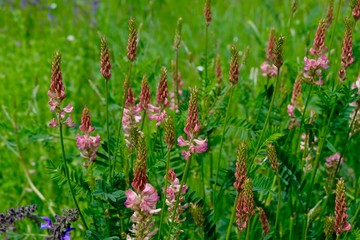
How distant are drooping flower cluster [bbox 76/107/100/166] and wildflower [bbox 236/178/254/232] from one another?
1.48 feet

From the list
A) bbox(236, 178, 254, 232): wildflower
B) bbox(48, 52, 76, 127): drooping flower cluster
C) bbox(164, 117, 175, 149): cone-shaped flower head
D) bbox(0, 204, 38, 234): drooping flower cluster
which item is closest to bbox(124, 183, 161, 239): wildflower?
bbox(164, 117, 175, 149): cone-shaped flower head

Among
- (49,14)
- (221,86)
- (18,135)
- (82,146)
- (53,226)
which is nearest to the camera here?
(82,146)

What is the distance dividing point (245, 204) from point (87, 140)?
1.65ft

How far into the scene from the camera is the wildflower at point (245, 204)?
149cm

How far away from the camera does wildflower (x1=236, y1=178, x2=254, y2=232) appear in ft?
4.90

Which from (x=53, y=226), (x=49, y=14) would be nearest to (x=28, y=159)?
(x=53, y=226)

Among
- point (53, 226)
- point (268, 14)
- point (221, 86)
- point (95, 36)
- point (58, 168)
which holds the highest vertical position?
point (268, 14)

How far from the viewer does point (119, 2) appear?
5.57 m

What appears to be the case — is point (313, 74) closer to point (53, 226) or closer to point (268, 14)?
point (53, 226)

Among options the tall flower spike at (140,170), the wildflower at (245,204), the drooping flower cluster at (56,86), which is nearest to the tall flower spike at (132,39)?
the drooping flower cluster at (56,86)

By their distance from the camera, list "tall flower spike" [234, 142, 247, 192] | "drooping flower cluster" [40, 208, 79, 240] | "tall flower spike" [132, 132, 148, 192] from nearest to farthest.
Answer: "tall flower spike" [132, 132, 148, 192] < "tall flower spike" [234, 142, 247, 192] < "drooping flower cluster" [40, 208, 79, 240]

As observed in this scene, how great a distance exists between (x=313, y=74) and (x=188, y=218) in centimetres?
58

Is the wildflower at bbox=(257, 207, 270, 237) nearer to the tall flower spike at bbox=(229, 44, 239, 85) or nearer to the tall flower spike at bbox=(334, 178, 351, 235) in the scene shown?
the tall flower spike at bbox=(334, 178, 351, 235)

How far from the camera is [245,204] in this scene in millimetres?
1535
